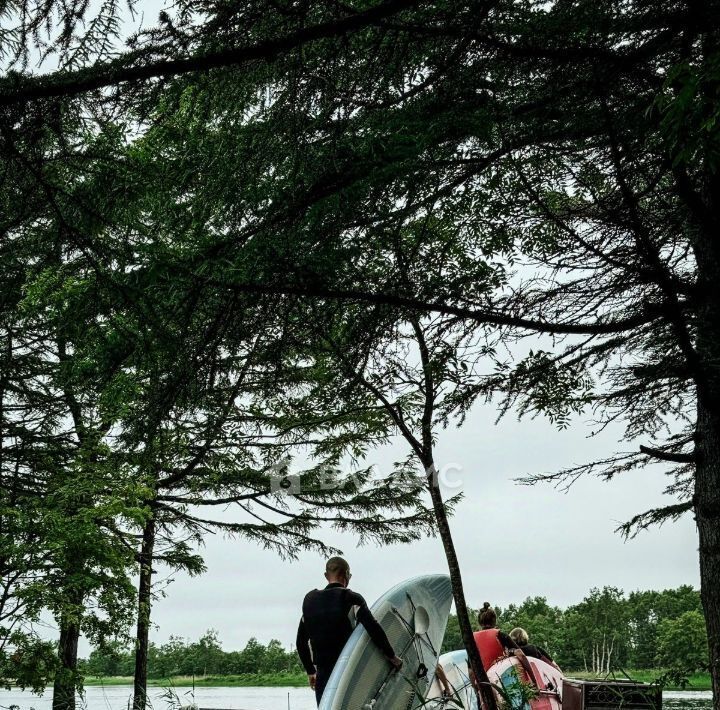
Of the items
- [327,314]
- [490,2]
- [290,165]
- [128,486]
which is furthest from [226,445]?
[490,2]

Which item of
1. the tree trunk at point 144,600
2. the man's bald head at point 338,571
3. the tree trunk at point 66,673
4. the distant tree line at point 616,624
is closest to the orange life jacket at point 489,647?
the man's bald head at point 338,571

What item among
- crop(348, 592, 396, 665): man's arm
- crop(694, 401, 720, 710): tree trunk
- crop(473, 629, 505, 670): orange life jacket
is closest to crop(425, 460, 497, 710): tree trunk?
crop(473, 629, 505, 670): orange life jacket

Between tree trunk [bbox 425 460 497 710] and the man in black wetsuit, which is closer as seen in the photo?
the man in black wetsuit

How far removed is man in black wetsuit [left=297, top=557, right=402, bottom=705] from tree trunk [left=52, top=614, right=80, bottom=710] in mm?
4264

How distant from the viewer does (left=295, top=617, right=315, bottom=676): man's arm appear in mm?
6348

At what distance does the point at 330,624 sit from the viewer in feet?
20.1

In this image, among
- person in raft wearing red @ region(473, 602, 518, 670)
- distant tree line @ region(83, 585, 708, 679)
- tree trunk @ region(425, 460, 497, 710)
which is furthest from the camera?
distant tree line @ region(83, 585, 708, 679)

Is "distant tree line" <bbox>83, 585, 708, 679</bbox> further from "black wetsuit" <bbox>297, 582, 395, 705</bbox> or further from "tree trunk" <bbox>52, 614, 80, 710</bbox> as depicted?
"black wetsuit" <bbox>297, 582, 395, 705</bbox>

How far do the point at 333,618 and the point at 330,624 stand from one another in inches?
2.5

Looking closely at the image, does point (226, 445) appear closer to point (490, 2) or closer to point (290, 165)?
point (290, 165)

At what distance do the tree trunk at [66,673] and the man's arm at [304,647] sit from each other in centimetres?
390

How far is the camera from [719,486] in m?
6.00

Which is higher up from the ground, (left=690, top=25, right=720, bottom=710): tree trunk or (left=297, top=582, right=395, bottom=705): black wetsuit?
(left=690, top=25, right=720, bottom=710): tree trunk

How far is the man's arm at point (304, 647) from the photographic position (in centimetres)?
635
